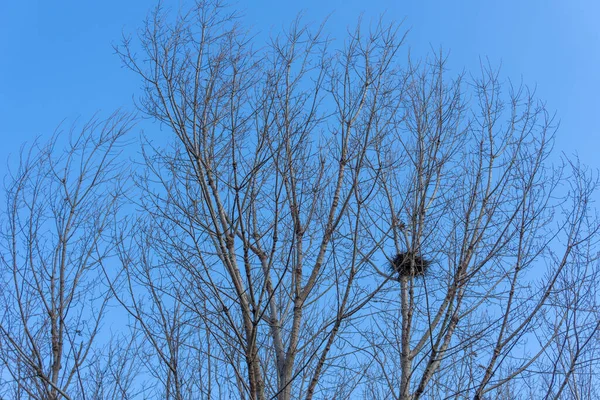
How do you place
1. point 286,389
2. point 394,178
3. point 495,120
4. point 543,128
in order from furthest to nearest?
point 394,178, point 495,120, point 543,128, point 286,389

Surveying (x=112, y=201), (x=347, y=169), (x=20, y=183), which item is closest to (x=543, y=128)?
(x=347, y=169)

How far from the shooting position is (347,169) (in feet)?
14.4

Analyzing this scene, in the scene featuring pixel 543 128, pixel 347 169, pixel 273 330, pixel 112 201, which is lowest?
pixel 273 330

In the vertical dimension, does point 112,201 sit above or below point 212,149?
above

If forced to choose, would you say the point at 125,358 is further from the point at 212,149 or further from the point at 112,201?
the point at 212,149

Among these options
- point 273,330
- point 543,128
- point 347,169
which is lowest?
point 273,330

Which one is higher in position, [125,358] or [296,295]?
[125,358]

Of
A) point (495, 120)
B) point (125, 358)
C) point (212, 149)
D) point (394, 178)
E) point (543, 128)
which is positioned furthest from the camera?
point (125, 358)

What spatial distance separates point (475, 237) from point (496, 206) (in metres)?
0.26

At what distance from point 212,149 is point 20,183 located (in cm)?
223

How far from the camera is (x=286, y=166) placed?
13.0 ft

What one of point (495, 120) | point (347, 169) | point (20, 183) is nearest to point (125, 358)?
point (20, 183)

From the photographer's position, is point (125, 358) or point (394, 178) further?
point (125, 358)

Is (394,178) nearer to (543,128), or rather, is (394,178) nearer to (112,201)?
(543,128)
